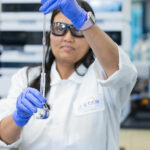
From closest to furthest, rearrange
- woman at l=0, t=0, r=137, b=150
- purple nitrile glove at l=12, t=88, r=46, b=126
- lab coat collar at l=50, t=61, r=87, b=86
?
purple nitrile glove at l=12, t=88, r=46, b=126
woman at l=0, t=0, r=137, b=150
lab coat collar at l=50, t=61, r=87, b=86

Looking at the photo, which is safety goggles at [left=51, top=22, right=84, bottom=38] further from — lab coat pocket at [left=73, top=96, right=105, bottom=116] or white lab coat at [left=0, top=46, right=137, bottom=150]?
lab coat pocket at [left=73, top=96, right=105, bottom=116]

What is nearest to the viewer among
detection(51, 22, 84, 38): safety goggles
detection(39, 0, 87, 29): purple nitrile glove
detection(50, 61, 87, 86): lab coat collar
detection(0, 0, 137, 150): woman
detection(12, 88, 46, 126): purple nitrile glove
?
detection(39, 0, 87, 29): purple nitrile glove

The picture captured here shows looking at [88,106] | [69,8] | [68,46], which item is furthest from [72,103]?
[69,8]

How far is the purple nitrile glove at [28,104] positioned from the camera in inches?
52.4

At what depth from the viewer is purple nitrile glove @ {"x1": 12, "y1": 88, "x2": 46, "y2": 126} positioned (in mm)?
1331

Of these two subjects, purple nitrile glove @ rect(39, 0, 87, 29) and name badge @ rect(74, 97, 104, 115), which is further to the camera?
name badge @ rect(74, 97, 104, 115)

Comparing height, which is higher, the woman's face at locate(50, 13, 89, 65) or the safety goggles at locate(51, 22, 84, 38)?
the safety goggles at locate(51, 22, 84, 38)

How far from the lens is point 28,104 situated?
1.34 m

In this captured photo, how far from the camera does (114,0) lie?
2309 millimetres

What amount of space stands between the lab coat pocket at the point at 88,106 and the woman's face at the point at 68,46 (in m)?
0.23

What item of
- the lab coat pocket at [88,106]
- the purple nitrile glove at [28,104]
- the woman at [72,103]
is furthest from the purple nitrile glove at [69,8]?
the lab coat pocket at [88,106]

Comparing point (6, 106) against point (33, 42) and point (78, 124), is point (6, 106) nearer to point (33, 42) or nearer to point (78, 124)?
point (78, 124)

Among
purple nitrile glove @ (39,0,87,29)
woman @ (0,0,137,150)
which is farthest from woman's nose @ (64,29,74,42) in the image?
purple nitrile glove @ (39,0,87,29)

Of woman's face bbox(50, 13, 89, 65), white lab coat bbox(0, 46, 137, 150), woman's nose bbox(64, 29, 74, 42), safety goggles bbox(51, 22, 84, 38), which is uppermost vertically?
safety goggles bbox(51, 22, 84, 38)
